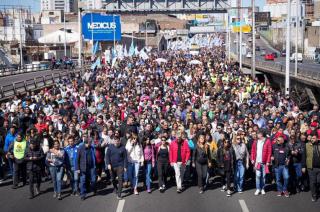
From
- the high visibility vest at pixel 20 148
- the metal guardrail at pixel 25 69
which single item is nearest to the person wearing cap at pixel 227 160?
the high visibility vest at pixel 20 148

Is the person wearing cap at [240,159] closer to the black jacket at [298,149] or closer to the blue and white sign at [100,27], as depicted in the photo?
the black jacket at [298,149]

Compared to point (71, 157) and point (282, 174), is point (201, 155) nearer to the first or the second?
point (282, 174)

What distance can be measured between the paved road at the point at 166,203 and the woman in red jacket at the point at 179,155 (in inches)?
14.5

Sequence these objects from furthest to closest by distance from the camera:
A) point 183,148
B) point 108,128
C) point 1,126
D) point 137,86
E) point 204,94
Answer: point 137,86 → point 204,94 → point 1,126 → point 108,128 → point 183,148

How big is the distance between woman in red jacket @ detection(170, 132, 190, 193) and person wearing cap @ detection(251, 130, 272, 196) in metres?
1.42

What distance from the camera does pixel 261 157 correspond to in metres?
12.0

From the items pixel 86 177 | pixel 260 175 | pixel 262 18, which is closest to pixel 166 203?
pixel 86 177

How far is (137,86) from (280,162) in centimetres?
1520

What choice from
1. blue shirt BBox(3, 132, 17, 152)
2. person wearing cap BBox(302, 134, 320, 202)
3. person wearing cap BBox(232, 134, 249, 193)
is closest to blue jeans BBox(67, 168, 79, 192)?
blue shirt BBox(3, 132, 17, 152)

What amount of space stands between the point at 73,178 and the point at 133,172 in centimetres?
129

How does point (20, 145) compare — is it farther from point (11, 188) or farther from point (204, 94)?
point (204, 94)

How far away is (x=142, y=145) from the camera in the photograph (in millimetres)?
12562

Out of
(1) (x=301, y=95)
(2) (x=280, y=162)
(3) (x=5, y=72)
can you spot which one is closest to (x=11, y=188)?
(2) (x=280, y=162)

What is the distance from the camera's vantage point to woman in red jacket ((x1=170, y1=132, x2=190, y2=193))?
40.3 feet
